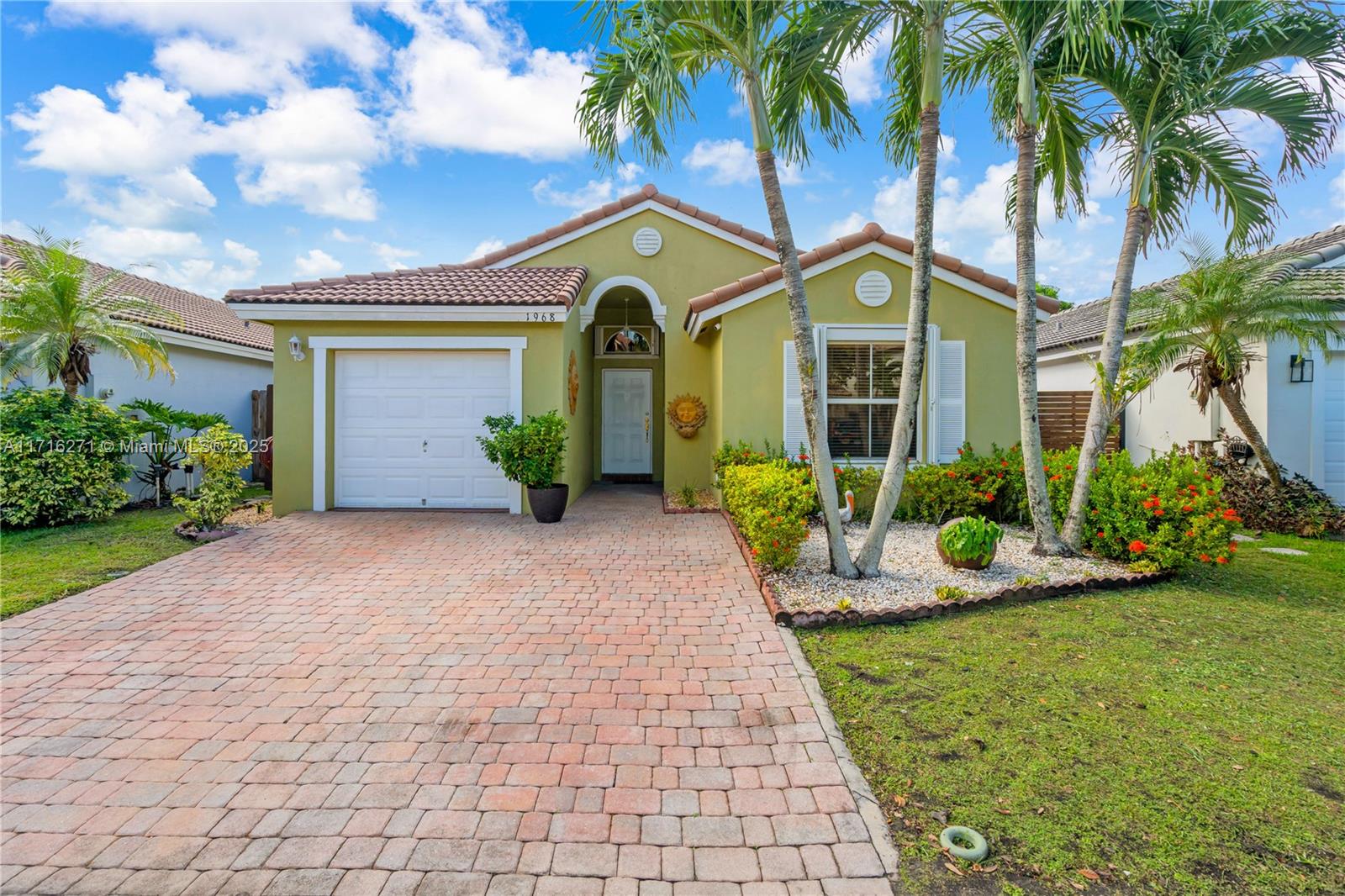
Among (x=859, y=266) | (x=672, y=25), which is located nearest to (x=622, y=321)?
(x=859, y=266)

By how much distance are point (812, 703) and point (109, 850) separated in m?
3.62

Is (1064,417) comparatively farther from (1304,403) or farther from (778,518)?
(778,518)

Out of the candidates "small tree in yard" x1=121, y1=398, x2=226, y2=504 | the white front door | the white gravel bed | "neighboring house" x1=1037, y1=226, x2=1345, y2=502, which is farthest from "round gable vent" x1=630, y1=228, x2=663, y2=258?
"small tree in yard" x1=121, y1=398, x2=226, y2=504

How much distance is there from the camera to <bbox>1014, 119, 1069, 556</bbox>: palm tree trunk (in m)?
7.16

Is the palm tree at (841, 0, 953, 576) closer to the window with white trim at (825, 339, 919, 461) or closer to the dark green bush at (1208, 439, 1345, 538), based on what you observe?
the window with white trim at (825, 339, 919, 461)

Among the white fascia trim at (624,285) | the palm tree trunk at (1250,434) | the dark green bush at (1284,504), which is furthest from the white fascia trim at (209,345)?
the dark green bush at (1284,504)

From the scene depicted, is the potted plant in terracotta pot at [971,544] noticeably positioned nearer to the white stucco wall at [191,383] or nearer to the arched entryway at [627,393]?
the arched entryway at [627,393]

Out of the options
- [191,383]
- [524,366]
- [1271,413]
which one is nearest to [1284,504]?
[1271,413]

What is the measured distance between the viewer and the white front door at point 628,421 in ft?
51.1

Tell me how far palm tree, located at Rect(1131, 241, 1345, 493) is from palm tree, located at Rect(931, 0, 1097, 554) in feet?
10.2

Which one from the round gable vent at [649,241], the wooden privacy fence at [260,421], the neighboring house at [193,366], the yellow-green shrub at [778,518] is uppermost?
the round gable vent at [649,241]

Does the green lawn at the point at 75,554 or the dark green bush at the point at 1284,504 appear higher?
the dark green bush at the point at 1284,504

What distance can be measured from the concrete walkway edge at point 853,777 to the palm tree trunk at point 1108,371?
4.74 metres

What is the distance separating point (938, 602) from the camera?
5.98 m
